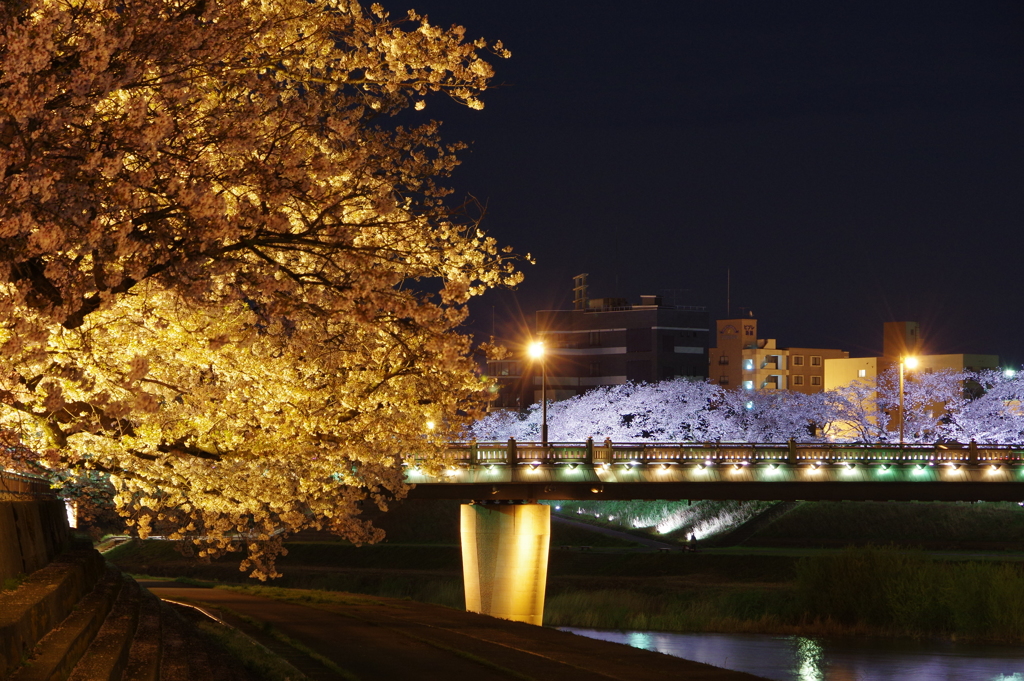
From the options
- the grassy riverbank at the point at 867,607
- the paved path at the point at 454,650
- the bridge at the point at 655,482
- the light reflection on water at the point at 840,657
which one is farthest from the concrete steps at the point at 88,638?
the grassy riverbank at the point at 867,607

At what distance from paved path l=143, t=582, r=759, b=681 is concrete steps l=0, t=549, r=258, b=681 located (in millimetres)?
3316

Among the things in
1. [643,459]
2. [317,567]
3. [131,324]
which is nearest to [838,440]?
[317,567]

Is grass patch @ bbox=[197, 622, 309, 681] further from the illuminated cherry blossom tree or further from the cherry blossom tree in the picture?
the illuminated cherry blossom tree

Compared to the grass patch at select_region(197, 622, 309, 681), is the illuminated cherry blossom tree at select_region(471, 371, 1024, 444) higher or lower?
higher

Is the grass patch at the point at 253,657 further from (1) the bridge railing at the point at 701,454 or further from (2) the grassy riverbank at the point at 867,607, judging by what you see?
(2) the grassy riverbank at the point at 867,607

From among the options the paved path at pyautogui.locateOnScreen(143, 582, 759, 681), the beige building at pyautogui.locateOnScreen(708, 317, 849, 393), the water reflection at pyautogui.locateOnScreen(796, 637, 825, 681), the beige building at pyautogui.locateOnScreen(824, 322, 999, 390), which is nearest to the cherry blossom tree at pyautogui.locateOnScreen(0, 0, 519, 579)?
the paved path at pyautogui.locateOnScreen(143, 582, 759, 681)

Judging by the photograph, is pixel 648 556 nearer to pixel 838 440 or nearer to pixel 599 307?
pixel 838 440

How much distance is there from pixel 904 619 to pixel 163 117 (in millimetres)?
45837

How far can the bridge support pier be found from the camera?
50.4 metres

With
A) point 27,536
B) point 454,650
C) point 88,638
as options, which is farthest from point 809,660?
point 88,638

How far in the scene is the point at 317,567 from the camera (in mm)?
76125

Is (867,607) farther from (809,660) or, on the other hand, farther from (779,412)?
(779,412)

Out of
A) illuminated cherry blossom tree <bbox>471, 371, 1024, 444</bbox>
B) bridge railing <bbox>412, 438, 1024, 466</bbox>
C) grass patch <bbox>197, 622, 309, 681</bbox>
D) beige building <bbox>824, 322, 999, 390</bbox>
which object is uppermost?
beige building <bbox>824, 322, 999, 390</bbox>

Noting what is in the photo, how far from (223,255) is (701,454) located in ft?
156
